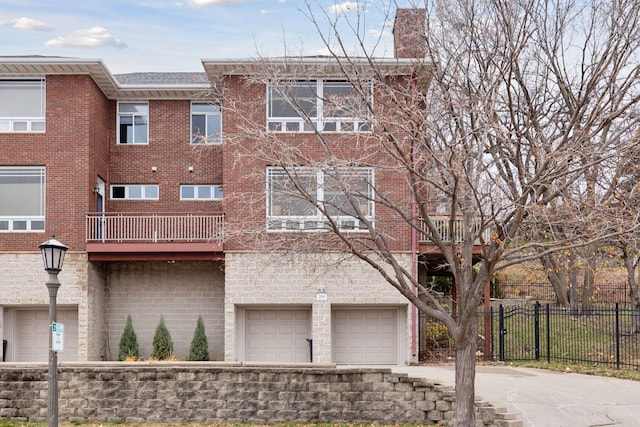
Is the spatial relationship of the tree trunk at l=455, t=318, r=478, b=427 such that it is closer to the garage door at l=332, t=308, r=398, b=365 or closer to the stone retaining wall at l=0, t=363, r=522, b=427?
the stone retaining wall at l=0, t=363, r=522, b=427

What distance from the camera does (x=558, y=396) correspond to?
18.2 m

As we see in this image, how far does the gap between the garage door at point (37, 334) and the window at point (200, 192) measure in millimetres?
5164

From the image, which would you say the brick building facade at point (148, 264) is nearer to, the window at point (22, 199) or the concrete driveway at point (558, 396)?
the window at point (22, 199)

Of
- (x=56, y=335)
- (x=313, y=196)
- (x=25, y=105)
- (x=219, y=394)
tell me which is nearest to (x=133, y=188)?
(x=25, y=105)

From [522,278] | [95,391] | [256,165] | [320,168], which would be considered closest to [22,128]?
[256,165]

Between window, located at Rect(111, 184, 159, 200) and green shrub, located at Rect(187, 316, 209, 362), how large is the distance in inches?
198

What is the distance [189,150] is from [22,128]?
527cm

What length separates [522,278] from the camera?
36375 millimetres

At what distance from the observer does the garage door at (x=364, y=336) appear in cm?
2531

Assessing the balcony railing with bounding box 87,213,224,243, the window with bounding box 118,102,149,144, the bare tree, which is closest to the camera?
the bare tree

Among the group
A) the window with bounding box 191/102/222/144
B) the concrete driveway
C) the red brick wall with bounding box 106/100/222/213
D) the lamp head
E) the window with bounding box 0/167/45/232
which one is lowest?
the concrete driveway

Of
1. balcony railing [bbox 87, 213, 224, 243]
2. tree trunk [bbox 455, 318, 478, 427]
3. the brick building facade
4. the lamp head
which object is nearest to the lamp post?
the lamp head

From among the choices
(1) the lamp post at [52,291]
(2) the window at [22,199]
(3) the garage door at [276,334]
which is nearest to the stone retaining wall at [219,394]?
(1) the lamp post at [52,291]

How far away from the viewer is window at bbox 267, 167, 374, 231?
1408 centimetres
